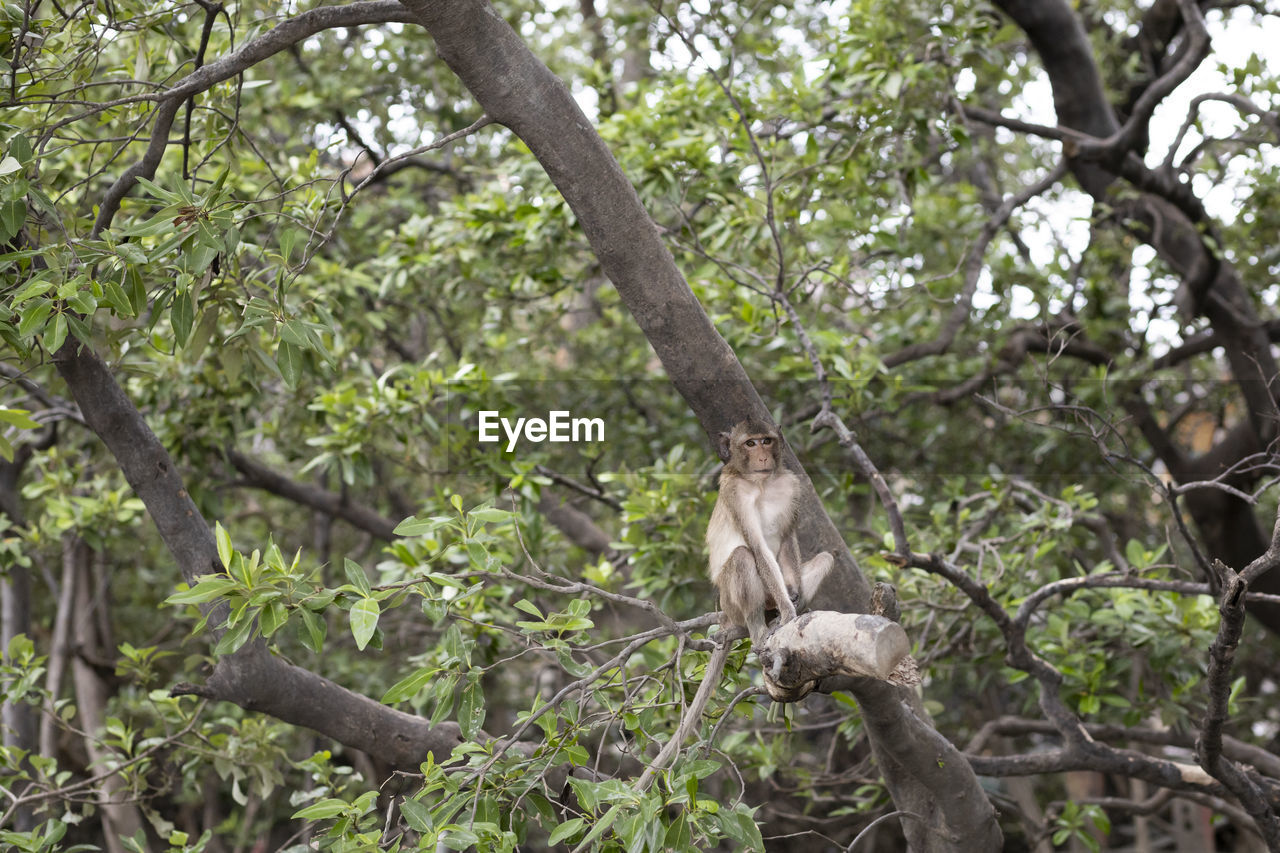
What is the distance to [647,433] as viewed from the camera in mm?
5613

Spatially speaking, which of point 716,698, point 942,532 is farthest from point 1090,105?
point 716,698

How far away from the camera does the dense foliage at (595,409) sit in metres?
2.48

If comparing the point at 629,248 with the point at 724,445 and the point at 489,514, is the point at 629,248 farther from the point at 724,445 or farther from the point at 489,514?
the point at 489,514

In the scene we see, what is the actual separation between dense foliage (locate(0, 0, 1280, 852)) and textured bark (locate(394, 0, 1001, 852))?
14cm

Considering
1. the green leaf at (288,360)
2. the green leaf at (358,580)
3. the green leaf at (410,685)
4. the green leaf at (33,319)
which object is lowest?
the green leaf at (410,685)

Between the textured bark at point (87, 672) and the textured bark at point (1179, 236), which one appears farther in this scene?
the textured bark at point (87, 672)

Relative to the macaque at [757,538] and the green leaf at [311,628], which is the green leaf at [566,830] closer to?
the green leaf at [311,628]

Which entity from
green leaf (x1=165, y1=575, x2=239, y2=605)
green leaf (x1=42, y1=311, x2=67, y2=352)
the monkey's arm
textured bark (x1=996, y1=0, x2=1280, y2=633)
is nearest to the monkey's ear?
the monkey's arm

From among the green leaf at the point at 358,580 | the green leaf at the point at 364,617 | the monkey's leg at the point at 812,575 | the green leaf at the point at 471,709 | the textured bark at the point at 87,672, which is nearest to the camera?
the green leaf at the point at 364,617

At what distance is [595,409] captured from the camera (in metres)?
5.97

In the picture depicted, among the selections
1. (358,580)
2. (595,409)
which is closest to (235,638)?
(358,580)

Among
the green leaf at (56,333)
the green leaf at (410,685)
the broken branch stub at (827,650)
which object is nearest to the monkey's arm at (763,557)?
the broken branch stub at (827,650)

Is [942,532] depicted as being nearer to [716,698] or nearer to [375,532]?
[716,698]

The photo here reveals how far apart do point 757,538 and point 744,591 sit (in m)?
0.16
